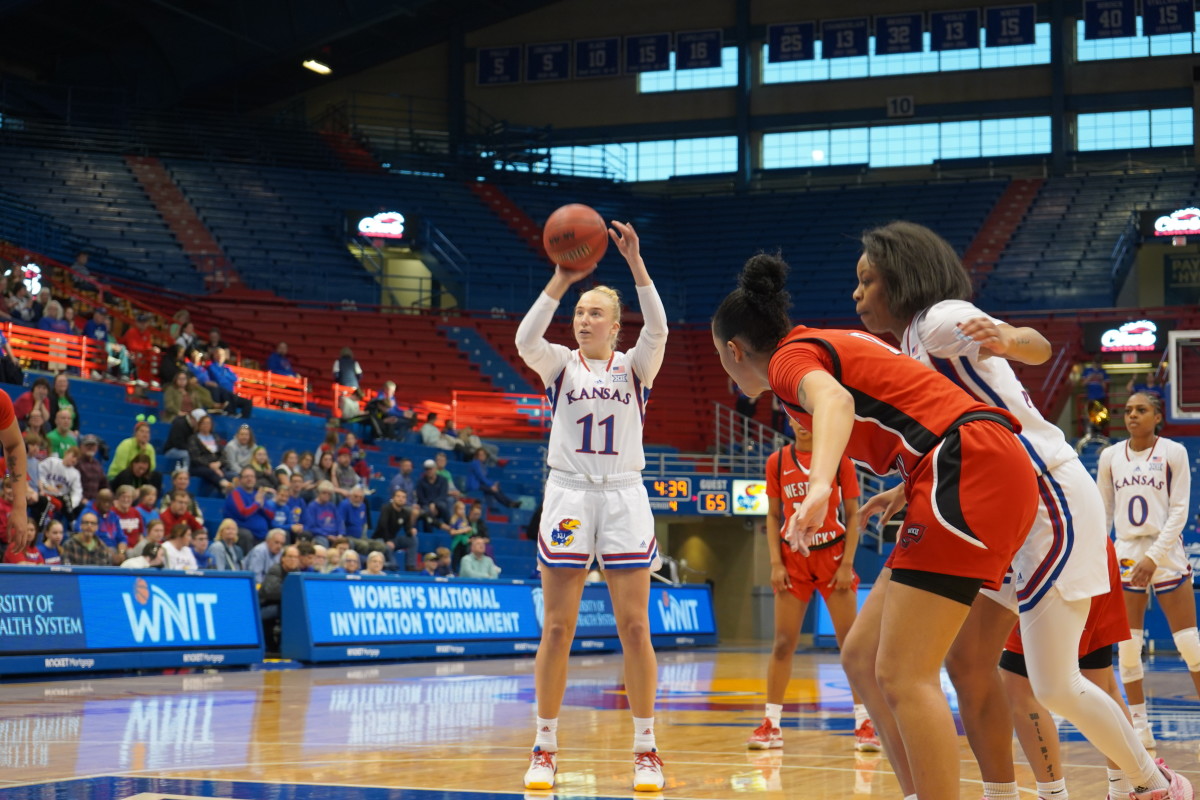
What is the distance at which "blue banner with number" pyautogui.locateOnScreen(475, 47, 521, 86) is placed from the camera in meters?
38.1

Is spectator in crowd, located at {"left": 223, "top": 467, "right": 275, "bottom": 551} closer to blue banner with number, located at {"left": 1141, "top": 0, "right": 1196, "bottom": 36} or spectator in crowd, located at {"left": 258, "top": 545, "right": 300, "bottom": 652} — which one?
spectator in crowd, located at {"left": 258, "top": 545, "right": 300, "bottom": 652}

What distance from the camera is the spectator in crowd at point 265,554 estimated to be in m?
14.7

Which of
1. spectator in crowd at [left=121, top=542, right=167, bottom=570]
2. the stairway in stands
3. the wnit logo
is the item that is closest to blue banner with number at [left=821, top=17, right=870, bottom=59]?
the stairway in stands

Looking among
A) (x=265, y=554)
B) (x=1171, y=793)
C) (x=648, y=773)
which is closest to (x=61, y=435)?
(x=265, y=554)

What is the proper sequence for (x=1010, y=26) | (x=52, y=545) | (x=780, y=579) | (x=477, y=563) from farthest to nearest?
1. (x=1010, y=26)
2. (x=477, y=563)
3. (x=52, y=545)
4. (x=780, y=579)

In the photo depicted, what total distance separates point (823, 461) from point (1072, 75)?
3520cm

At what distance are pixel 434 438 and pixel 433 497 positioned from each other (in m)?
3.70

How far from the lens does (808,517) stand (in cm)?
331

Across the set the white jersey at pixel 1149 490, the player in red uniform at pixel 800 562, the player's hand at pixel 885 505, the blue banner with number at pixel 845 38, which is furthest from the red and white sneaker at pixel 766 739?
the blue banner with number at pixel 845 38

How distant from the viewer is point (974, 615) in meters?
4.26

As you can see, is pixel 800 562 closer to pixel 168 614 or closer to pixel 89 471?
pixel 168 614

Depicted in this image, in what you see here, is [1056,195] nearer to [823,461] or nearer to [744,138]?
[744,138]

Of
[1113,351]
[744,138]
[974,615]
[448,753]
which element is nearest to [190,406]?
[448,753]

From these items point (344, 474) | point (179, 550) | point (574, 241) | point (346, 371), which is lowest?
point (179, 550)
